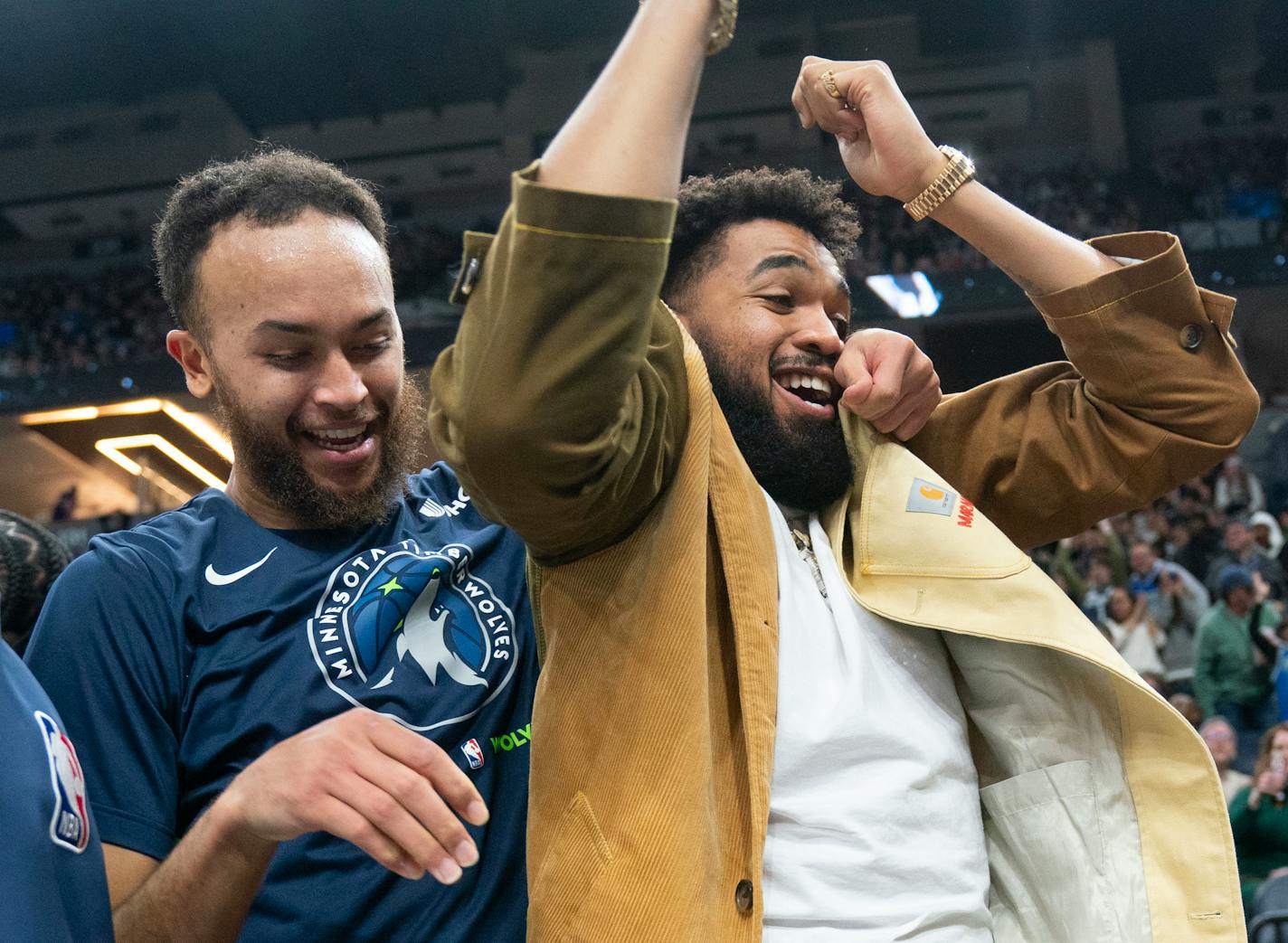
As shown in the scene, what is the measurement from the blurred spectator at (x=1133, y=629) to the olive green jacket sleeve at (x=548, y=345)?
22.2ft

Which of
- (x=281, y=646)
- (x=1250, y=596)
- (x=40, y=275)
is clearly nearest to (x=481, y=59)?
(x=40, y=275)

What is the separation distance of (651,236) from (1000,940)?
0.84m

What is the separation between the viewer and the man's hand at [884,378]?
150 cm

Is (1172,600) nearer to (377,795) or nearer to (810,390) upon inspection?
(810,390)

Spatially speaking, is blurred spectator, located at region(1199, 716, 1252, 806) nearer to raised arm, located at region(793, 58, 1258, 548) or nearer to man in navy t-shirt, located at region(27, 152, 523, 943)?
raised arm, located at region(793, 58, 1258, 548)

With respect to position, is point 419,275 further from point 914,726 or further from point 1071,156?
point 914,726

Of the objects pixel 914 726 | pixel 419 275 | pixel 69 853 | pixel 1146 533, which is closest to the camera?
pixel 69 853

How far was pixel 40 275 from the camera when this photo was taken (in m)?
14.4

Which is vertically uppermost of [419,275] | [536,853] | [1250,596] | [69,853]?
[419,275]

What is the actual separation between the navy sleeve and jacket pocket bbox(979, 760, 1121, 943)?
0.86 metres

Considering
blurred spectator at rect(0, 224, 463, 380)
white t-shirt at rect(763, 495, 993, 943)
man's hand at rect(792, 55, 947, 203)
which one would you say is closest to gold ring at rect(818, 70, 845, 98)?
man's hand at rect(792, 55, 947, 203)

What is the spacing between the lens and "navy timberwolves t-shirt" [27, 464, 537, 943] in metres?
1.33

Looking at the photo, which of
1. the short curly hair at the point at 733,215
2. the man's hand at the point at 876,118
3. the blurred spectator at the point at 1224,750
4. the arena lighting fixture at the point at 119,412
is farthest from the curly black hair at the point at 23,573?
the arena lighting fixture at the point at 119,412

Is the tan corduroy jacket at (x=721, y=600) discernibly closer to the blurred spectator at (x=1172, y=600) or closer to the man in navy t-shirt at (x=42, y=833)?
the man in navy t-shirt at (x=42, y=833)
